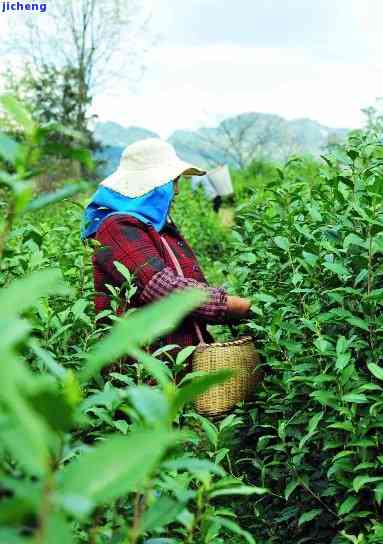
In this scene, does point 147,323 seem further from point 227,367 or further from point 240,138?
point 240,138

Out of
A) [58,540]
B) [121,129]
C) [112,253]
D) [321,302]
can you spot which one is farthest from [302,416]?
[121,129]

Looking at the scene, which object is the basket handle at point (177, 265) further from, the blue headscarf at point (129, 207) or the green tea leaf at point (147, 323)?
the green tea leaf at point (147, 323)

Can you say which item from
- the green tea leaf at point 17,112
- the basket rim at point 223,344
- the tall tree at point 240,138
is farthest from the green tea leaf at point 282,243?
the tall tree at point 240,138

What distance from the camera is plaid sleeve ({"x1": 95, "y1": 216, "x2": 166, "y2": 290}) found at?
9.84 feet

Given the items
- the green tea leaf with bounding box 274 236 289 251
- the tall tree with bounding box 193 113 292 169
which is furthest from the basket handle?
the tall tree with bounding box 193 113 292 169

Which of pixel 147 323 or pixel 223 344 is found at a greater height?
pixel 147 323

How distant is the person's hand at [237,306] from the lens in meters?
3.02

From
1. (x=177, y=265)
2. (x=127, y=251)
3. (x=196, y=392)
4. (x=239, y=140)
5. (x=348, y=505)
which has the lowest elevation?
(x=239, y=140)

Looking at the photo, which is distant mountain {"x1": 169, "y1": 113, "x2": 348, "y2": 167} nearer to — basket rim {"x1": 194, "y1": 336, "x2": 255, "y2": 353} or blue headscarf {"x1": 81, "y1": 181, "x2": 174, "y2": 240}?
blue headscarf {"x1": 81, "y1": 181, "x2": 174, "y2": 240}

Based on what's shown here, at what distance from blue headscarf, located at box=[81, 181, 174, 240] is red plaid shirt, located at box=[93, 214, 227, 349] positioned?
6 cm

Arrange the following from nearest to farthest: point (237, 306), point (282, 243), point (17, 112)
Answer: point (17, 112) < point (282, 243) < point (237, 306)

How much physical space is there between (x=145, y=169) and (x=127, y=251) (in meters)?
0.47

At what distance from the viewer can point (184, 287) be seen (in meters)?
2.97

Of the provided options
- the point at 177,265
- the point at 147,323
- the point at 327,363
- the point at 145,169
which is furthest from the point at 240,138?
the point at 147,323
